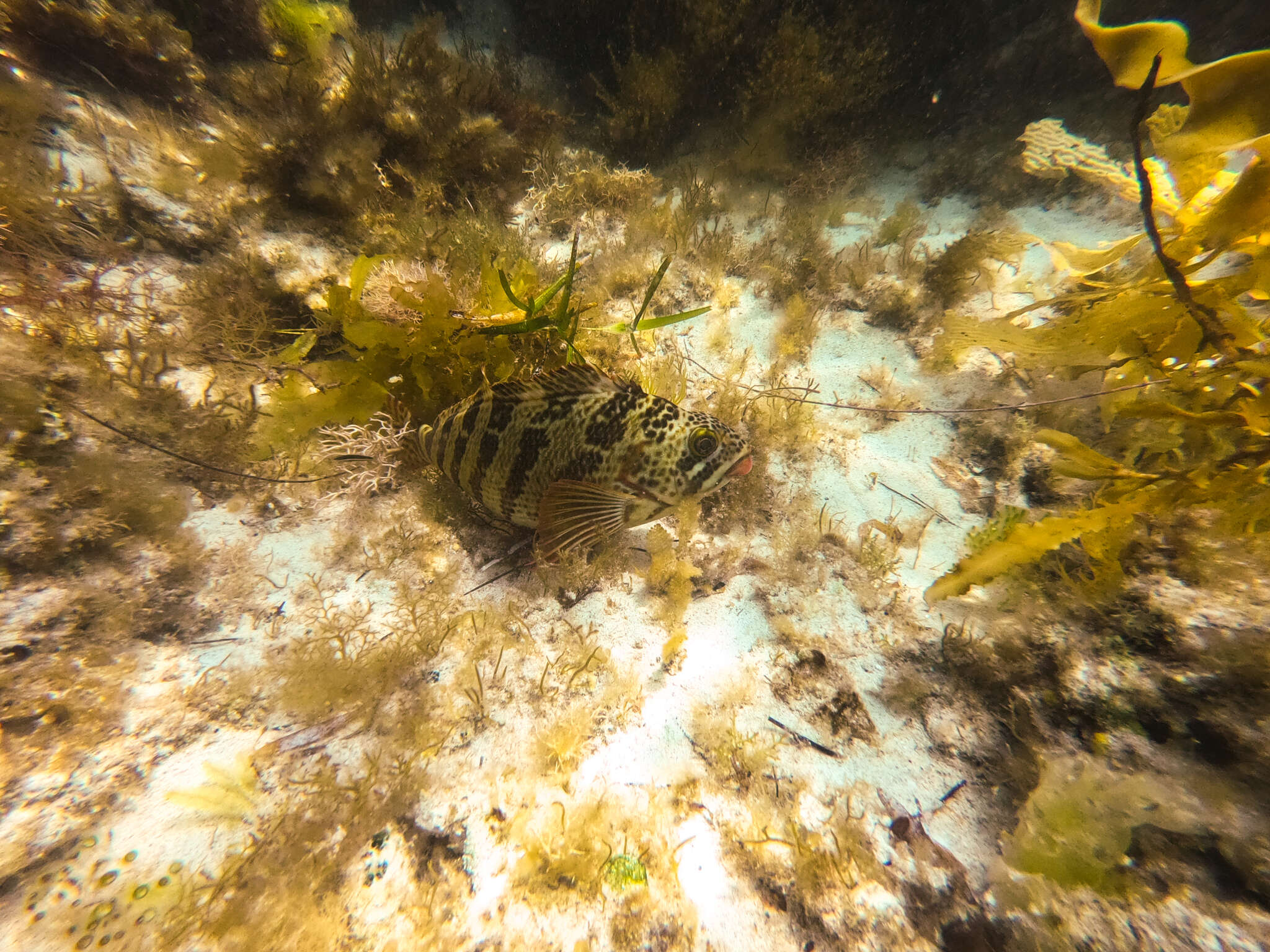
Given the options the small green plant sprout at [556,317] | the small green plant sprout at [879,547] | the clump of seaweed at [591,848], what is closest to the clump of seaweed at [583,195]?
the small green plant sprout at [556,317]

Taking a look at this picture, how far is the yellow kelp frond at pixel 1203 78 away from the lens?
6.67ft

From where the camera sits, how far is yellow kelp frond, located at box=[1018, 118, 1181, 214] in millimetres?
4926

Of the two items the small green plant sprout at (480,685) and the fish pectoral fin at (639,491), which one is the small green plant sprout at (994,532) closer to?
the fish pectoral fin at (639,491)

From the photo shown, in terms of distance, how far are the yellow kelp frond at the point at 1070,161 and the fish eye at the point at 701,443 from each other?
18.9 ft

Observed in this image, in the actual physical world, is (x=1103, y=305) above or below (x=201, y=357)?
above

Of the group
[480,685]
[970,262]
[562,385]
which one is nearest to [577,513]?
[562,385]

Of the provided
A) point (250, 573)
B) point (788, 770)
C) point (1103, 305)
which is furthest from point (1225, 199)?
point (250, 573)

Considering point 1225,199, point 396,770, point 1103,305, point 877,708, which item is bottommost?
point 396,770

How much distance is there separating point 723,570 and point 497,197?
5089 millimetres

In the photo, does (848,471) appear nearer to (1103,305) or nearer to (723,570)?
(723,570)

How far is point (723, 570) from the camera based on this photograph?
319 centimetres

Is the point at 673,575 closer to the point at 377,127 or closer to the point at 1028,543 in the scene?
the point at 1028,543

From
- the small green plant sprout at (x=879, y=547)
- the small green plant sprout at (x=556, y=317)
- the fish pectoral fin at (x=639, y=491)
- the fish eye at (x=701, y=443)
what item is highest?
the small green plant sprout at (x=556, y=317)

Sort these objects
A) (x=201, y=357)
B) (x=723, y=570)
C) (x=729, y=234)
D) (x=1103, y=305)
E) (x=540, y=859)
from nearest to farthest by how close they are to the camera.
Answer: (x=540, y=859), (x=1103, y=305), (x=723, y=570), (x=201, y=357), (x=729, y=234)
